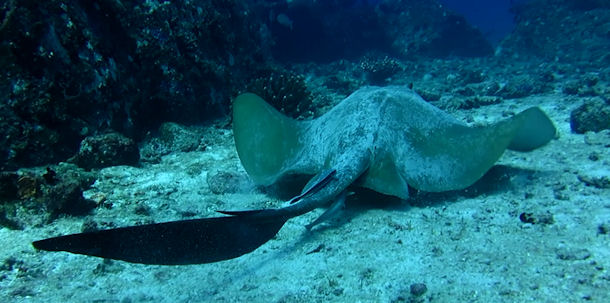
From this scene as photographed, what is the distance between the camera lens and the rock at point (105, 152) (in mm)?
4938

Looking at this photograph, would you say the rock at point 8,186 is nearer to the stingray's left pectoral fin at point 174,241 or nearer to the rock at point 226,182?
the rock at point 226,182

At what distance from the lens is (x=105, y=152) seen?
16.5 ft

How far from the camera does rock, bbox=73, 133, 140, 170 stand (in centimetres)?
494

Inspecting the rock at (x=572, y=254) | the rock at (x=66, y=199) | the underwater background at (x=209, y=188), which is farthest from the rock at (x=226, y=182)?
the rock at (x=572, y=254)

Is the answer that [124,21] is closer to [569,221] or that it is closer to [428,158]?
[428,158]

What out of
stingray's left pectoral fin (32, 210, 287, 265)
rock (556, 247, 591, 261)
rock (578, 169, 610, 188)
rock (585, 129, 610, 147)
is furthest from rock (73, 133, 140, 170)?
rock (585, 129, 610, 147)

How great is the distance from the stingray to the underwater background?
0.39 metres

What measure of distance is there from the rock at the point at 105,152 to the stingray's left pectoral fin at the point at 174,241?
343cm

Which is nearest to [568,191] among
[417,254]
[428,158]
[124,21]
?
[428,158]

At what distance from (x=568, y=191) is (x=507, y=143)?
35.2 inches

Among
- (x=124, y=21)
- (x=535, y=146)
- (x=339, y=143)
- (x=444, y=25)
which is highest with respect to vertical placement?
(x=444, y=25)

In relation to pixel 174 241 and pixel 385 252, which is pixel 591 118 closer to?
pixel 385 252

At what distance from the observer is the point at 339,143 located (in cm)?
430

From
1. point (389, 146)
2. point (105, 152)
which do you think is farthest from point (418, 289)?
point (105, 152)
